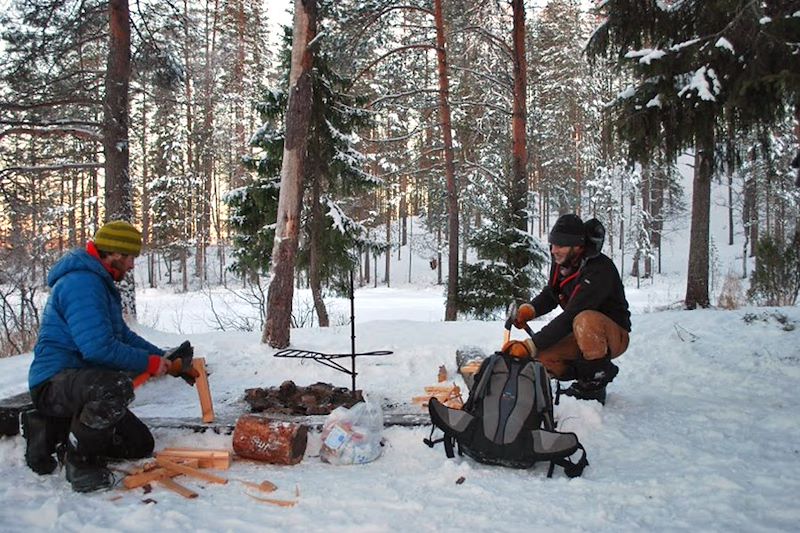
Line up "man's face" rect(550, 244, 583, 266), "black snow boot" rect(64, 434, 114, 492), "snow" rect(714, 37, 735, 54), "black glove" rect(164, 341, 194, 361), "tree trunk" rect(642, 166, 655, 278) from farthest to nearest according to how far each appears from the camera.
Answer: "tree trunk" rect(642, 166, 655, 278)
"snow" rect(714, 37, 735, 54)
"man's face" rect(550, 244, 583, 266)
"black glove" rect(164, 341, 194, 361)
"black snow boot" rect(64, 434, 114, 492)

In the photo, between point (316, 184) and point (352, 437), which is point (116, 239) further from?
point (316, 184)

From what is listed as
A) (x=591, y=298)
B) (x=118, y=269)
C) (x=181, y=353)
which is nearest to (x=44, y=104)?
(x=118, y=269)

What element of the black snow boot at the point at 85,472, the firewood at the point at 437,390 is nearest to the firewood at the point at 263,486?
the black snow boot at the point at 85,472

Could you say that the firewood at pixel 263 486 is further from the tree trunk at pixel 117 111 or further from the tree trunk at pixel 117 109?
the tree trunk at pixel 117 109

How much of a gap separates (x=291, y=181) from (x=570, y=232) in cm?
338

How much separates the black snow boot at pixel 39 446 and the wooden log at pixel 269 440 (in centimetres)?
99

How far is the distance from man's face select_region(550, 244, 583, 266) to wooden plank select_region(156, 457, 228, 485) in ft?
9.47

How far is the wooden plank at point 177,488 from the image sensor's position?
2723 millimetres

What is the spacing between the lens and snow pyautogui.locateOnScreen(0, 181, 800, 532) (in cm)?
245

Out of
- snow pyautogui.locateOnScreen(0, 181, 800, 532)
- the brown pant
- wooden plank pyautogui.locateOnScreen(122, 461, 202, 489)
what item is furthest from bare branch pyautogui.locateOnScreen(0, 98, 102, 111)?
the brown pant

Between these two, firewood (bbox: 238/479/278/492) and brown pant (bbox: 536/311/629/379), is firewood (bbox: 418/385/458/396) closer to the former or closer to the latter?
brown pant (bbox: 536/311/629/379)

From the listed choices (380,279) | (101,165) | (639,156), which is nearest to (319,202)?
(101,165)

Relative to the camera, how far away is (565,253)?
4258 mm

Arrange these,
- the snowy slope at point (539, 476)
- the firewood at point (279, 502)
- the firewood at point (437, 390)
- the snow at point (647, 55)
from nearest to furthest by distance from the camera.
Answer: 1. the snowy slope at point (539, 476)
2. the firewood at point (279, 502)
3. the firewood at point (437, 390)
4. the snow at point (647, 55)
